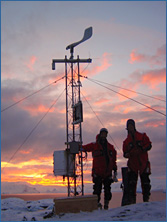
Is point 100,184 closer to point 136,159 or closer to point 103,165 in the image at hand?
point 103,165

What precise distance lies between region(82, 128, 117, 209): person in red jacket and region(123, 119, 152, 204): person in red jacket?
2.60 feet

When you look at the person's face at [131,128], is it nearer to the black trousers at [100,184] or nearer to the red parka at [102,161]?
the red parka at [102,161]

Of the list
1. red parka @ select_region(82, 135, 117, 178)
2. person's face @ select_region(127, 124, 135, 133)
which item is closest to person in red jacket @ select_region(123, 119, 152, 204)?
person's face @ select_region(127, 124, 135, 133)

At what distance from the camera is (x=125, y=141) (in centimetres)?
969

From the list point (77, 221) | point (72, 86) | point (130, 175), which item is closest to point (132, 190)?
point (130, 175)

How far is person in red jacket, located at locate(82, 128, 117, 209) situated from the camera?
10.1 m

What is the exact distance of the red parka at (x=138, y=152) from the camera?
9.35 meters

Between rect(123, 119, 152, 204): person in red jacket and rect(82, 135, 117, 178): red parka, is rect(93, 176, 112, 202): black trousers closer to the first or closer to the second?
rect(82, 135, 117, 178): red parka

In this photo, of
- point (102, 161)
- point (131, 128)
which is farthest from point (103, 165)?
point (131, 128)

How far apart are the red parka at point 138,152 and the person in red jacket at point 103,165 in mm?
844

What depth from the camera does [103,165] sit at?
33.2ft

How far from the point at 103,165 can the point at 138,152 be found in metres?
1.46

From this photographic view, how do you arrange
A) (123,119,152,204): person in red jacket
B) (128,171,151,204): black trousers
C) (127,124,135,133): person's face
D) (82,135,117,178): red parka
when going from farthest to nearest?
(82,135,117,178): red parka, (127,124,135,133): person's face, (123,119,152,204): person in red jacket, (128,171,151,204): black trousers

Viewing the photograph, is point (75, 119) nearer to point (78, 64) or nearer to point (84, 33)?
point (78, 64)
